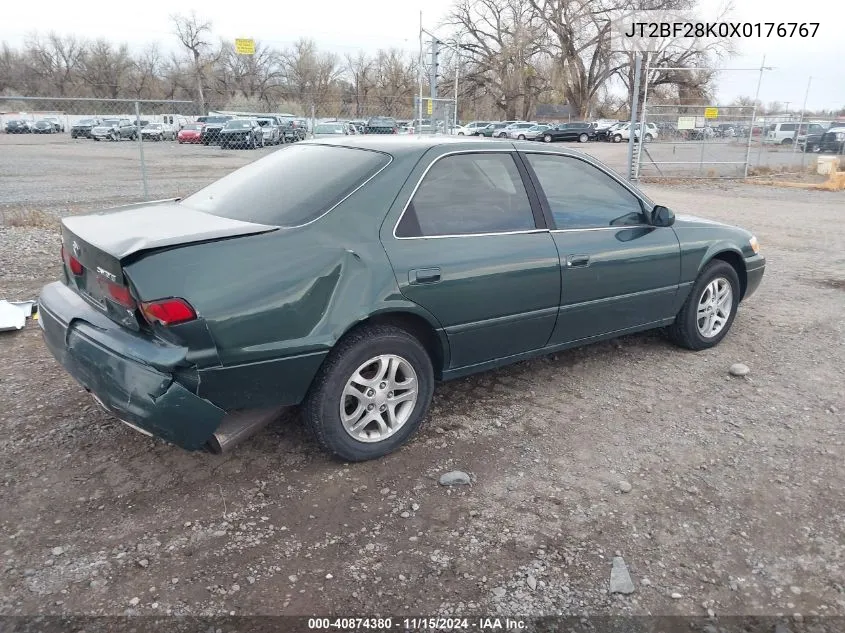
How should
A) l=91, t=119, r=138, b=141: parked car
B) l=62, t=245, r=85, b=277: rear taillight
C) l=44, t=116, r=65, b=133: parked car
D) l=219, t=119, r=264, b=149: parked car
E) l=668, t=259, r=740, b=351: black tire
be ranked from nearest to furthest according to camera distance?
l=62, t=245, r=85, b=277: rear taillight → l=668, t=259, r=740, b=351: black tire → l=219, t=119, r=264, b=149: parked car → l=91, t=119, r=138, b=141: parked car → l=44, t=116, r=65, b=133: parked car

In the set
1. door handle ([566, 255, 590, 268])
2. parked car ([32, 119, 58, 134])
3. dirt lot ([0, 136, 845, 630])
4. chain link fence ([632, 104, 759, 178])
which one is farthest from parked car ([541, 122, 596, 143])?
door handle ([566, 255, 590, 268])

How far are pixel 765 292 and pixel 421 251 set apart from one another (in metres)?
4.97

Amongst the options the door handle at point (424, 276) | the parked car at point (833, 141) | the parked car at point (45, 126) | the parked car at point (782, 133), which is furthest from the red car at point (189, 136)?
the door handle at point (424, 276)

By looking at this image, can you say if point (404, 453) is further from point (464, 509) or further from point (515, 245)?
point (515, 245)

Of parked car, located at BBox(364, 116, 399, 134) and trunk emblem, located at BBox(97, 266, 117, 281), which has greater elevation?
parked car, located at BBox(364, 116, 399, 134)

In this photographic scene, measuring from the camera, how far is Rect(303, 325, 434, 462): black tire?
2.94 metres

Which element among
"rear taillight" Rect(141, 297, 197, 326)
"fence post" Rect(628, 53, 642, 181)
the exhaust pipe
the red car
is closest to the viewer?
"rear taillight" Rect(141, 297, 197, 326)

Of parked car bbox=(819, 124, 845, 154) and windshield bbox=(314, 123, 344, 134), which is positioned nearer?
parked car bbox=(819, 124, 845, 154)

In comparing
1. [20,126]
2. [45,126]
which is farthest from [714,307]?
[45,126]

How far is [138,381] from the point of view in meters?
2.59

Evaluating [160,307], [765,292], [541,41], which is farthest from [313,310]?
[541,41]

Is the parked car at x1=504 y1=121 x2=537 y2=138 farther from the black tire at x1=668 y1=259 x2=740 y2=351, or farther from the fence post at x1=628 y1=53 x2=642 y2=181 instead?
the black tire at x1=668 y1=259 x2=740 y2=351

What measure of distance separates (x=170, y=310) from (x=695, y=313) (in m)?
3.70

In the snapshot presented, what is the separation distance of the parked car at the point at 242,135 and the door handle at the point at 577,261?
25.4 metres
